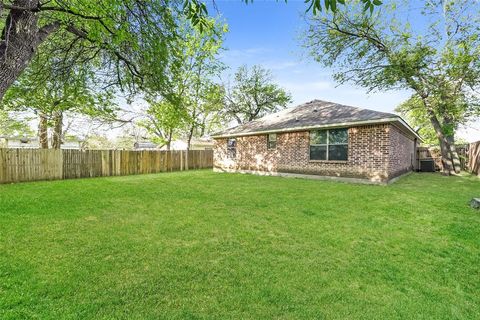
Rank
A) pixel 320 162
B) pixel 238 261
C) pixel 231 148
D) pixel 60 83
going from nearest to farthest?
pixel 238 261, pixel 60 83, pixel 320 162, pixel 231 148

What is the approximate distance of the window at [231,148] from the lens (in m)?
15.9

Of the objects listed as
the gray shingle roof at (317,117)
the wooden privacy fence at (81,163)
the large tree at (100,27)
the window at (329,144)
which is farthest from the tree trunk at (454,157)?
the wooden privacy fence at (81,163)

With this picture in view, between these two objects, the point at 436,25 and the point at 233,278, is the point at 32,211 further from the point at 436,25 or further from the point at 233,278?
the point at 436,25

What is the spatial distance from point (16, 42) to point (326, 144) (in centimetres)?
1064

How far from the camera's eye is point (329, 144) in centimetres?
1099

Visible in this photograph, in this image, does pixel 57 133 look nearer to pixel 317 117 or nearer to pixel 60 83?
pixel 60 83

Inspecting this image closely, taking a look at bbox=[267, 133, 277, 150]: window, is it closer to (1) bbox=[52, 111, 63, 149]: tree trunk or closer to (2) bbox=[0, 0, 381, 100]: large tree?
(2) bbox=[0, 0, 381, 100]: large tree

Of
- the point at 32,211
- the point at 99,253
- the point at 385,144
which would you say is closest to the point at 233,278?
the point at 99,253

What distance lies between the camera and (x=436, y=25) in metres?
12.7

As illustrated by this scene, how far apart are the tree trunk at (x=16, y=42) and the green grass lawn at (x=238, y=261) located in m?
2.19

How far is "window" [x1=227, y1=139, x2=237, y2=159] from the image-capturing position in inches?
625

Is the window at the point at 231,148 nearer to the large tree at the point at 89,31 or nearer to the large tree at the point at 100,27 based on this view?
the large tree at the point at 89,31

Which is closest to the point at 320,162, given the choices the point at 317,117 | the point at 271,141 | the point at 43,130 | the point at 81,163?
the point at 317,117

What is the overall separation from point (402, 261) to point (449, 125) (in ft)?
51.0
